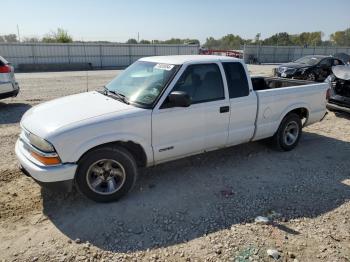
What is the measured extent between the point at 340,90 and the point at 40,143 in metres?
7.97

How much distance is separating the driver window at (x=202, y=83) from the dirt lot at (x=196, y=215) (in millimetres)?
1251

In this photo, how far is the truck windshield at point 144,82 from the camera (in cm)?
415

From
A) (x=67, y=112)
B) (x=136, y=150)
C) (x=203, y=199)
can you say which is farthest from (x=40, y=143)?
(x=203, y=199)

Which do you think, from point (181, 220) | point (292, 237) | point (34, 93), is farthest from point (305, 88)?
point (34, 93)

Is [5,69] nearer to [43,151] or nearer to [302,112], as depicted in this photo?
[43,151]

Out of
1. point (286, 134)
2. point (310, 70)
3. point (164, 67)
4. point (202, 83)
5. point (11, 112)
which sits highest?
point (164, 67)

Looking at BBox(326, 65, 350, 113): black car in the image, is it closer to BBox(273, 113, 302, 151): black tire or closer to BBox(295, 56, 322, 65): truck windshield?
BBox(273, 113, 302, 151): black tire

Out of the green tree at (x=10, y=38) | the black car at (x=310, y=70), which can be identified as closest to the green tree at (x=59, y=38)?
the green tree at (x=10, y=38)

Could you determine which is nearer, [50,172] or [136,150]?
[50,172]

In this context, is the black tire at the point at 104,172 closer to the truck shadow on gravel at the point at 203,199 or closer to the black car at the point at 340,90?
the truck shadow on gravel at the point at 203,199

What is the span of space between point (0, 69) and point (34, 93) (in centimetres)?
373

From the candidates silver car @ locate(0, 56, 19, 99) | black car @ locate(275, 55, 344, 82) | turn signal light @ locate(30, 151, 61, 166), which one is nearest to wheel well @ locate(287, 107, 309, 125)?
turn signal light @ locate(30, 151, 61, 166)

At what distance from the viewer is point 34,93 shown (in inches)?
497

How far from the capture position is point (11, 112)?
29.3ft
